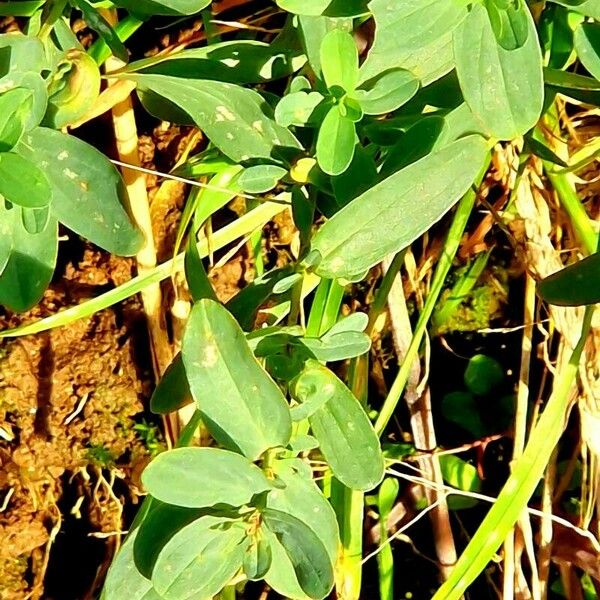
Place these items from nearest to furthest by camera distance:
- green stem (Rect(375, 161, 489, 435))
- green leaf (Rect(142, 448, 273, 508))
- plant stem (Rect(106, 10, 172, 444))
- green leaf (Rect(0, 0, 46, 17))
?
green leaf (Rect(142, 448, 273, 508)) < green leaf (Rect(0, 0, 46, 17)) < green stem (Rect(375, 161, 489, 435)) < plant stem (Rect(106, 10, 172, 444))

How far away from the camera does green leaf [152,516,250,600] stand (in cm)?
76

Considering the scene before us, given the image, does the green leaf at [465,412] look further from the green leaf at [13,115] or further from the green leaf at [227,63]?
the green leaf at [13,115]

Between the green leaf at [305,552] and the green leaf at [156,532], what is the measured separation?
0.08 meters

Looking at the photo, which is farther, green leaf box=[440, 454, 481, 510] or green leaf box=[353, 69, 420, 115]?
green leaf box=[440, 454, 481, 510]

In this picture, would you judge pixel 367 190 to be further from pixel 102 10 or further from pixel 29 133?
pixel 102 10

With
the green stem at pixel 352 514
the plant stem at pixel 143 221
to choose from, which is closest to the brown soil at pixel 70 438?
the plant stem at pixel 143 221

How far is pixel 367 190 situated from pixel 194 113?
0.53ft

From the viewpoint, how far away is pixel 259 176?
823 millimetres

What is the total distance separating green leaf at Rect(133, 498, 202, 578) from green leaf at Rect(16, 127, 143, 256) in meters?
0.22

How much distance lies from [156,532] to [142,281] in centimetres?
32

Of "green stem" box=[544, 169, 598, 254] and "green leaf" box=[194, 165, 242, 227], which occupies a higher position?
"green leaf" box=[194, 165, 242, 227]

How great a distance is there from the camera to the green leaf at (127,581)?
32.3 inches

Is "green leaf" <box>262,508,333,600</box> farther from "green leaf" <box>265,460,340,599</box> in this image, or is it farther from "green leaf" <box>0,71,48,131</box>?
"green leaf" <box>0,71,48,131</box>

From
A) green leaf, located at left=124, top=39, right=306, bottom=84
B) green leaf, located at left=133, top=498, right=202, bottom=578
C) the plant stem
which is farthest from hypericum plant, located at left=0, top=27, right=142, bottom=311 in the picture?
the plant stem
